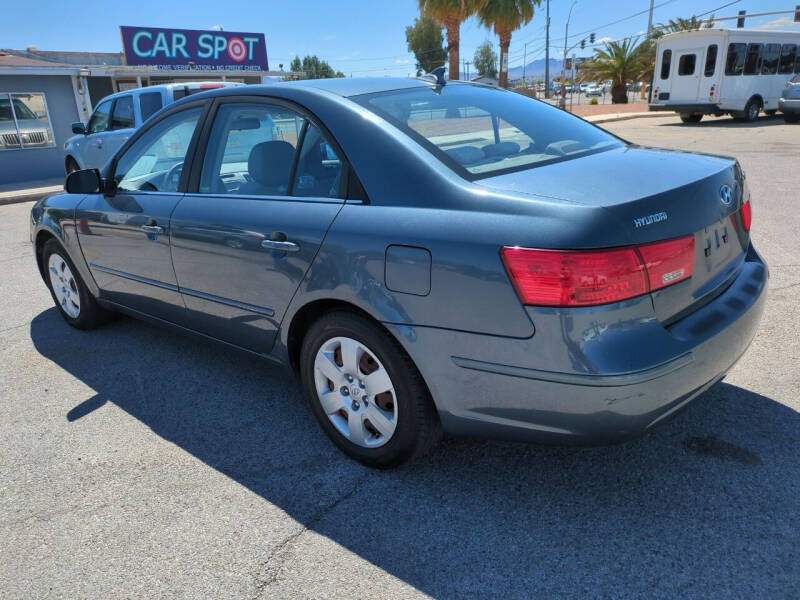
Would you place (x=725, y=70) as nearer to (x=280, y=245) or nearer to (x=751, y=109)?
(x=751, y=109)

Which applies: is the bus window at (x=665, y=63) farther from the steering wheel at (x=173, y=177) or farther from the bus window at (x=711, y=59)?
the steering wheel at (x=173, y=177)

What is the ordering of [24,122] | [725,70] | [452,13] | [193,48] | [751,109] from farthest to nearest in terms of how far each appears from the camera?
[452,13] < [193,48] < [751,109] < [725,70] < [24,122]

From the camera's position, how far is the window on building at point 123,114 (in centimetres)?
1064

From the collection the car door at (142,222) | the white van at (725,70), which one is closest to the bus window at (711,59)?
the white van at (725,70)

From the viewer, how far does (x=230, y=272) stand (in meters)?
3.09

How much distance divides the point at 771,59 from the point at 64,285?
75.8 ft

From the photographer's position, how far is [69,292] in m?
4.69

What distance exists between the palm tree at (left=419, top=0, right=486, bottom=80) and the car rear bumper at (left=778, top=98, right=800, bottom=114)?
1276 centimetres

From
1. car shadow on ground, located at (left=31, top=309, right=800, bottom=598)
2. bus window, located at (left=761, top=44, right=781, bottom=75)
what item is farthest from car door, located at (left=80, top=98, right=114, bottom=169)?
bus window, located at (left=761, top=44, right=781, bottom=75)

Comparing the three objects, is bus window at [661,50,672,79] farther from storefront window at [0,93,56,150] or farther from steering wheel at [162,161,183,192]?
steering wheel at [162,161,183,192]

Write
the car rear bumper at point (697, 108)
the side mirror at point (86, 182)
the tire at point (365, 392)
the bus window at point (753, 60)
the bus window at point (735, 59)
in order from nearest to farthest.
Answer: the tire at point (365, 392) < the side mirror at point (86, 182) < the bus window at point (735, 59) < the bus window at point (753, 60) < the car rear bumper at point (697, 108)

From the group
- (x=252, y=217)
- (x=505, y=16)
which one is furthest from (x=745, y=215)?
(x=505, y=16)

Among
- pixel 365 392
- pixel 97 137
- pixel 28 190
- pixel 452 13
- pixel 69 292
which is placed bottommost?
pixel 28 190

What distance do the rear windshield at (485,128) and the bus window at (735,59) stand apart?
1959cm
